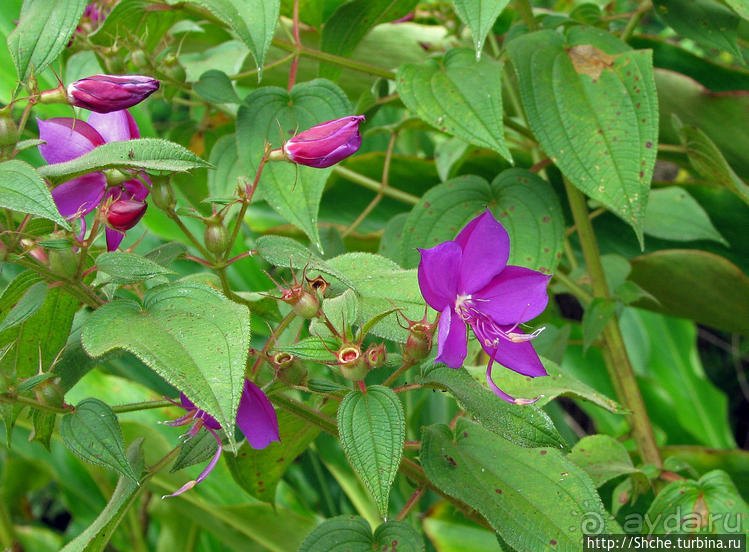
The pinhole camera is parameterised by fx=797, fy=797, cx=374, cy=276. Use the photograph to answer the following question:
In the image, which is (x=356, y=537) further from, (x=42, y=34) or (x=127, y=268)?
(x=42, y=34)

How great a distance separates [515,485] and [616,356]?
0.38m

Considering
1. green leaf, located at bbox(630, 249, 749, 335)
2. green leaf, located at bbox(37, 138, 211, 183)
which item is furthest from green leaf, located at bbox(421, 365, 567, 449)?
green leaf, located at bbox(630, 249, 749, 335)

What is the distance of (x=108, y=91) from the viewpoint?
1.67ft

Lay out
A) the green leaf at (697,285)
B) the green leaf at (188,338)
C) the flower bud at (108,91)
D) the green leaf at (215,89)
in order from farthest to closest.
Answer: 1. the green leaf at (697,285)
2. the green leaf at (215,89)
3. the flower bud at (108,91)
4. the green leaf at (188,338)

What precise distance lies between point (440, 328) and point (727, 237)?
35.7 inches

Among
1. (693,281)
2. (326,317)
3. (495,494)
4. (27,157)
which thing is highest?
(326,317)

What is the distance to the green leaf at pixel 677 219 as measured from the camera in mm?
1066

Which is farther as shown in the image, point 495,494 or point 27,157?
point 27,157

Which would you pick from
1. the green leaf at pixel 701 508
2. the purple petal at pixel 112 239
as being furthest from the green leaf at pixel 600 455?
the purple petal at pixel 112 239

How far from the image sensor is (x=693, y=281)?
3.44 ft

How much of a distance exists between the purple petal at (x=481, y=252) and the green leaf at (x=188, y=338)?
0.55 feet

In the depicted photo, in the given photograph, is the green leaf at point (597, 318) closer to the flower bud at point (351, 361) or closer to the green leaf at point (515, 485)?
the green leaf at point (515, 485)

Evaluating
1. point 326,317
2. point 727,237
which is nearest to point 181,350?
point 326,317

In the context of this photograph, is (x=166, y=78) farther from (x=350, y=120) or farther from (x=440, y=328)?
(x=440, y=328)
